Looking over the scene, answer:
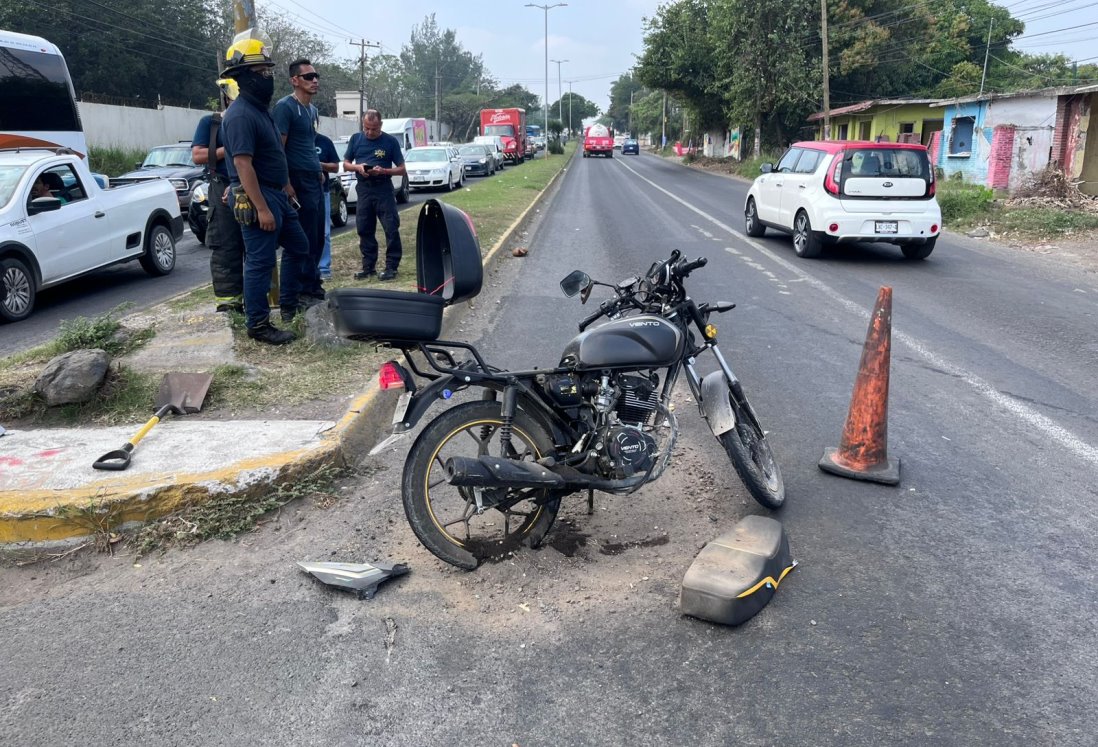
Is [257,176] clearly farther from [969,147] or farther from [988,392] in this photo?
[969,147]

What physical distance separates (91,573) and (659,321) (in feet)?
8.88

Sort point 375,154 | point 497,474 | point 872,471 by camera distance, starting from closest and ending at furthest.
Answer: point 497,474, point 872,471, point 375,154

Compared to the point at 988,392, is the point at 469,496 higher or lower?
higher

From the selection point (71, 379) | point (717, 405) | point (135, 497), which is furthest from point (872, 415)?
point (71, 379)

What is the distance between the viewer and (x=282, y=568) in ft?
11.7

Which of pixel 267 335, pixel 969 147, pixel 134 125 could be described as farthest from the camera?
pixel 134 125

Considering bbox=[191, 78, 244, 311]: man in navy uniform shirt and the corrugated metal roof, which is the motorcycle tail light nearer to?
bbox=[191, 78, 244, 311]: man in navy uniform shirt

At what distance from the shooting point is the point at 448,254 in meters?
3.59

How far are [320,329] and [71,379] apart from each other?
1.79 metres

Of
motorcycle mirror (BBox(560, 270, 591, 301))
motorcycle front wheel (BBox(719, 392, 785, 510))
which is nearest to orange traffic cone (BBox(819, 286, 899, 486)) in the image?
motorcycle front wheel (BBox(719, 392, 785, 510))

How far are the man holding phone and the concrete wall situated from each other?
74.4 ft

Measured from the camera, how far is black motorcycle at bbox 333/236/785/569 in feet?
11.1

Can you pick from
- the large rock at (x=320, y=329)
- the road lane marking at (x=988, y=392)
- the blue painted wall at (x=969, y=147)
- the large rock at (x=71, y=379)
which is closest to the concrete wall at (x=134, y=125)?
the blue painted wall at (x=969, y=147)

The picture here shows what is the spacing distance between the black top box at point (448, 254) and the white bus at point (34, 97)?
513 inches
